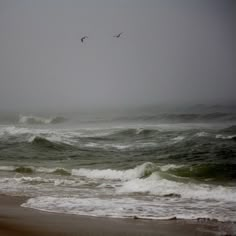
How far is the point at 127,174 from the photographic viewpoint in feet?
27.0

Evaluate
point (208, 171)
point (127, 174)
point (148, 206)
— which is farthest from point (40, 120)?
point (148, 206)

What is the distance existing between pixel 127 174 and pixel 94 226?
3.97 m

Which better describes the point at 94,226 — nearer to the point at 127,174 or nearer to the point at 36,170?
the point at 127,174

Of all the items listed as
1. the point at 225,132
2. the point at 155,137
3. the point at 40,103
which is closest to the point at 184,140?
the point at 155,137

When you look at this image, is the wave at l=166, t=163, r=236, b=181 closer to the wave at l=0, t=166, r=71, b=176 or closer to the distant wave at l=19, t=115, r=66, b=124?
the wave at l=0, t=166, r=71, b=176

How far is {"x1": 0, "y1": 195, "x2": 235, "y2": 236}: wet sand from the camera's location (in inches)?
158

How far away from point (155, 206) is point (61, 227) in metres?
1.49

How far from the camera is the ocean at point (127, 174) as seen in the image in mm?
5254

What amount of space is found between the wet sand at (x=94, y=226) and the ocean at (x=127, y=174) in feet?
0.77

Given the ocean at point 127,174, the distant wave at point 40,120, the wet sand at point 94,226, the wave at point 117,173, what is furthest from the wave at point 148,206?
the distant wave at point 40,120

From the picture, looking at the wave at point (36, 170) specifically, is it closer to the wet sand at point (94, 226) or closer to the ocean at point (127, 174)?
the ocean at point (127, 174)

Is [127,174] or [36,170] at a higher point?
[36,170]

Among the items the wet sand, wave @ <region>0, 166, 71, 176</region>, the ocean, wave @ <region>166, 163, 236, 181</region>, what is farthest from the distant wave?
the wet sand

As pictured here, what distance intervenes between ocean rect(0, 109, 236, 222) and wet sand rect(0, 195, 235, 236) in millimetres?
235
